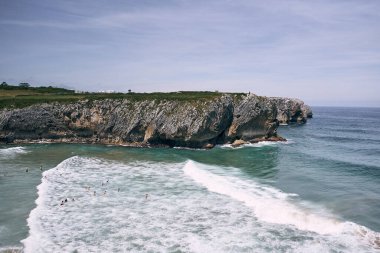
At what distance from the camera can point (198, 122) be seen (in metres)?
70.8

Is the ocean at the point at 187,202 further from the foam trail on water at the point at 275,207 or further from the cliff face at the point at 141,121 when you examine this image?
the cliff face at the point at 141,121

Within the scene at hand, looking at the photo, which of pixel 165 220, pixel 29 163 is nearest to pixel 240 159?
pixel 165 220

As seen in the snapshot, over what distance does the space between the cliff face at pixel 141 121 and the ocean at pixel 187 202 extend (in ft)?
33.6

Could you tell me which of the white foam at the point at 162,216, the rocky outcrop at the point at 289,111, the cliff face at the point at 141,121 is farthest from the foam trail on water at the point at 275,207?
the rocky outcrop at the point at 289,111

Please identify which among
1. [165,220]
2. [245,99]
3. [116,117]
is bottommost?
[165,220]

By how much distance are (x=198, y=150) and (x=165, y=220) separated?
38.5 metres

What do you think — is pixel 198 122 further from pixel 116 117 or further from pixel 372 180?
pixel 372 180

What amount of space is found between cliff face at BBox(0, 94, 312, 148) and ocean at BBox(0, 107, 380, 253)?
10235mm

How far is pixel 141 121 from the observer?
76.2 m

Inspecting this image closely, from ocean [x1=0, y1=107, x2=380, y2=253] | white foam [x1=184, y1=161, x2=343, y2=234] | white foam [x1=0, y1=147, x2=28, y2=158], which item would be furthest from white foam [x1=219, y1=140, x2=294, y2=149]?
white foam [x1=0, y1=147, x2=28, y2=158]

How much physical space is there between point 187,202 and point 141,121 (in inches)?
1596

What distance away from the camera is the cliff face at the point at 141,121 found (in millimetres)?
73438

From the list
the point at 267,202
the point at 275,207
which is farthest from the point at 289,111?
the point at 275,207

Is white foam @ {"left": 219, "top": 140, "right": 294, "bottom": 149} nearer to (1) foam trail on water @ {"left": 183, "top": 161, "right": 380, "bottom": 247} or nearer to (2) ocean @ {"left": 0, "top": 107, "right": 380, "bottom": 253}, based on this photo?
(2) ocean @ {"left": 0, "top": 107, "right": 380, "bottom": 253}
